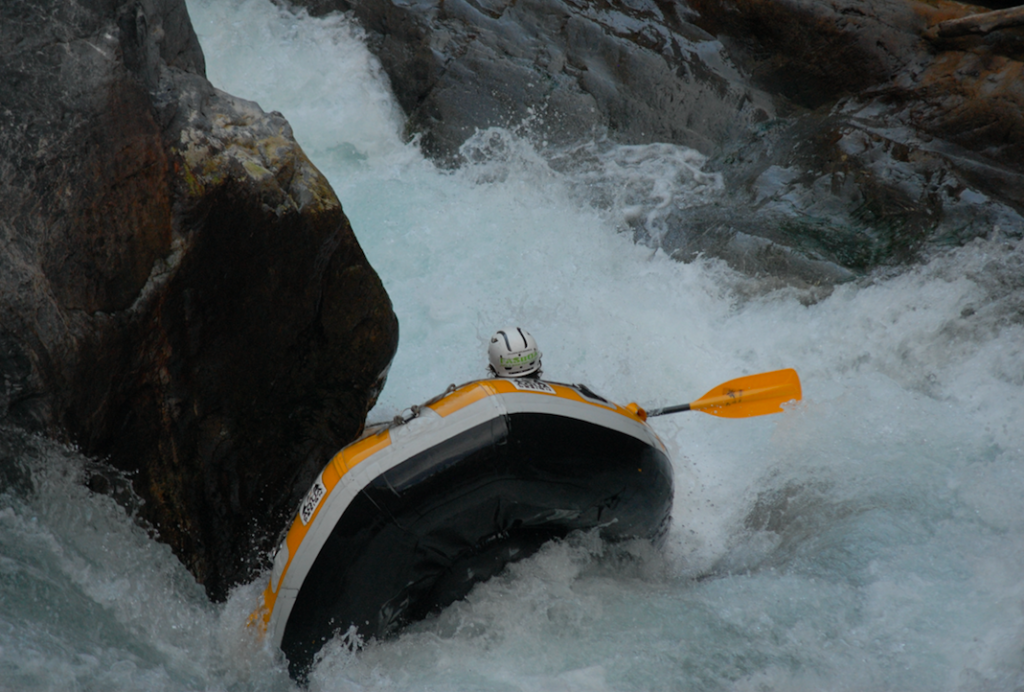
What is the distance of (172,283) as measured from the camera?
110 inches

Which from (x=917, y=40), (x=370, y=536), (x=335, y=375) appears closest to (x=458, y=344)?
(x=335, y=375)

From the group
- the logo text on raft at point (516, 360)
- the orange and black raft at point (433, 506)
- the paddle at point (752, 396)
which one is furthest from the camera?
the paddle at point (752, 396)

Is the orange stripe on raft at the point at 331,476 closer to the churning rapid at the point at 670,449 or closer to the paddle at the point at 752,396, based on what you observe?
the churning rapid at the point at 670,449

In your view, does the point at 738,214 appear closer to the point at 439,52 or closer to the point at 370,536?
the point at 439,52

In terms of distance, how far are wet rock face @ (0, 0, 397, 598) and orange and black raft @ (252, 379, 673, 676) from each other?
1.50 ft

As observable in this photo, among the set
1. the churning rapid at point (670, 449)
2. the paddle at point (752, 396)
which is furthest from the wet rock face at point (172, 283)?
the paddle at point (752, 396)

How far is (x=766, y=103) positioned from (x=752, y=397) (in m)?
3.53

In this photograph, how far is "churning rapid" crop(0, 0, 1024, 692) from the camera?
284 centimetres

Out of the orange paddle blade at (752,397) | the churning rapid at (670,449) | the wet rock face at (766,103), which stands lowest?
the churning rapid at (670,449)

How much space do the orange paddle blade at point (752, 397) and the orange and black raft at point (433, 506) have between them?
3.10 feet

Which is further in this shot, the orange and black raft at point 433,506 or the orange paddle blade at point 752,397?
the orange paddle blade at point 752,397

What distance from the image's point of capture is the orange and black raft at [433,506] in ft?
9.25

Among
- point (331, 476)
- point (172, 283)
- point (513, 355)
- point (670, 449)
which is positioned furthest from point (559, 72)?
point (331, 476)

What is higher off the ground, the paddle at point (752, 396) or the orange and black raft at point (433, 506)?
the paddle at point (752, 396)
